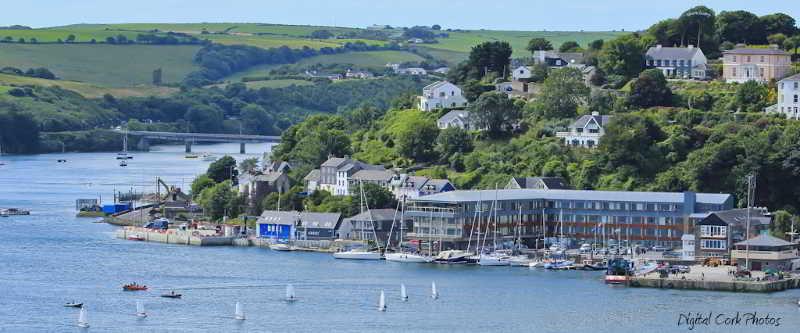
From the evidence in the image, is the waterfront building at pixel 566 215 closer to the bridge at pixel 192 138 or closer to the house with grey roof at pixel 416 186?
the house with grey roof at pixel 416 186

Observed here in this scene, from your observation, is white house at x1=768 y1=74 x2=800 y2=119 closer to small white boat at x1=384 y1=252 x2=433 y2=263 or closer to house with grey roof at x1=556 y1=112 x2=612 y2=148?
house with grey roof at x1=556 y1=112 x2=612 y2=148

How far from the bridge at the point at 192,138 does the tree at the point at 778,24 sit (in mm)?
46659

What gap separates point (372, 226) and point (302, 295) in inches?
567

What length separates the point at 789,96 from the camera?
80.7 meters

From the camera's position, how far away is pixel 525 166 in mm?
81125

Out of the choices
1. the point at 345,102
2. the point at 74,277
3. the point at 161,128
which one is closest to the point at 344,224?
the point at 74,277

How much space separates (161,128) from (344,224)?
3364 inches

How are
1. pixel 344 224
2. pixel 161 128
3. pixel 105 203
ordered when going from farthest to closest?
pixel 161 128
pixel 105 203
pixel 344 224

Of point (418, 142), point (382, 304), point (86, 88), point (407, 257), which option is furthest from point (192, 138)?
point (382, 304)

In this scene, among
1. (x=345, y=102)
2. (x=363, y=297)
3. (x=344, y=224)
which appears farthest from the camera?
(x=345, y=102)

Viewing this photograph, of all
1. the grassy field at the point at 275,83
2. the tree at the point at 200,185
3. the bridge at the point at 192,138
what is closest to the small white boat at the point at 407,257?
the tree at the point at 200,185

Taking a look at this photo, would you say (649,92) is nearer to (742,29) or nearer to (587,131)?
Answer: (587,131)

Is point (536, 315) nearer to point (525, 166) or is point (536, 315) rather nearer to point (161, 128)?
point (525, 166)

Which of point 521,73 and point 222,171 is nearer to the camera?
point 222,171
